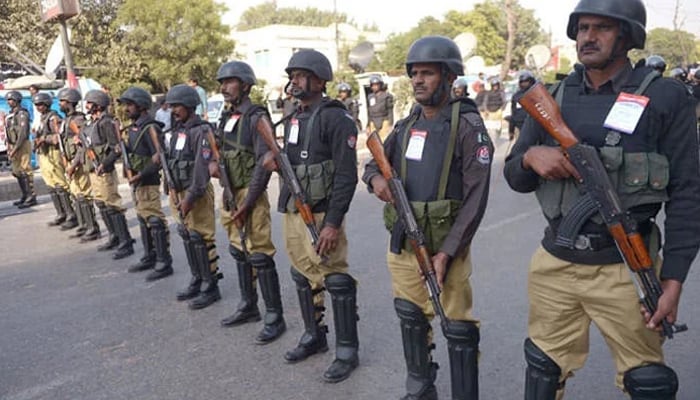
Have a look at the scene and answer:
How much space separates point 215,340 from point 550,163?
9.11 ft

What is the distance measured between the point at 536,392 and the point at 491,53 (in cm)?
4753

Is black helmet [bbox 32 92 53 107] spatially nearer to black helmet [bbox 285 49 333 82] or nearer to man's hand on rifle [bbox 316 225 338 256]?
black helmet [bbox 285 49 333 82]

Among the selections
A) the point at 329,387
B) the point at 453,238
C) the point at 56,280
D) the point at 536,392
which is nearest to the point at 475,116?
the point at 453,238

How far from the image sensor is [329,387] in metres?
3.29

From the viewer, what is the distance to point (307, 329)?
146 inches

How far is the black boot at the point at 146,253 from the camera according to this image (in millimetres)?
5824

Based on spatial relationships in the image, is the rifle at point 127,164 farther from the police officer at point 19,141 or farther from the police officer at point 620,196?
the police officer at point 620,196

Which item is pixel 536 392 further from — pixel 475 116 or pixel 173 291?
pixel 173 291

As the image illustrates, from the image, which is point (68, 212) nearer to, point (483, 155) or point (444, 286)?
point (444, 286)

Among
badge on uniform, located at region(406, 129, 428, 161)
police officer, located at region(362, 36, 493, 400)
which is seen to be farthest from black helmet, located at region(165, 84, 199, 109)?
badge on uniform, located at region(406, 129, 428, 161)

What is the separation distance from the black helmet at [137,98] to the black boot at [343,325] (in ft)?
9.89

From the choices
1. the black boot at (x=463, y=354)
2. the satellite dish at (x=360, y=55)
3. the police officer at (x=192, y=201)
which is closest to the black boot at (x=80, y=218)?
the police officer at (x=192, y=201)

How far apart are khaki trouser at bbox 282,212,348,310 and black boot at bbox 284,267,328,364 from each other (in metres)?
0.03

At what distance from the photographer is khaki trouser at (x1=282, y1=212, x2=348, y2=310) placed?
3.43 meters
